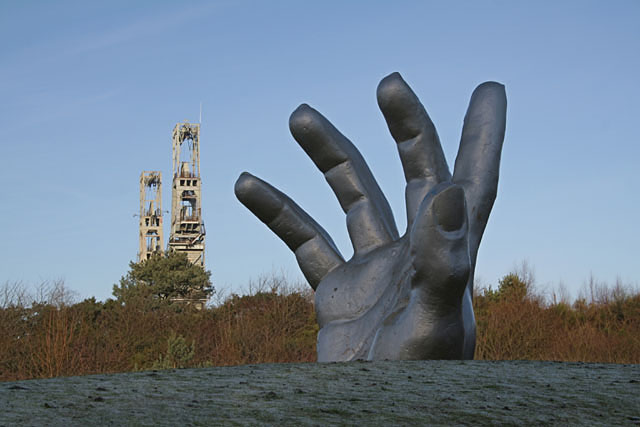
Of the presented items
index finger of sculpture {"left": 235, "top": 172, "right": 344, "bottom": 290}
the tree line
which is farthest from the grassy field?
index finger of sculpture {"left": 235, "top": 172, "right": 344, "bottom": 290}

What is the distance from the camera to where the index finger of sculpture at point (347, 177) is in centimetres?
597

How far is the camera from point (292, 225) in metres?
6.11

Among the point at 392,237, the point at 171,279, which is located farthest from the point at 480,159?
the point at 171,279

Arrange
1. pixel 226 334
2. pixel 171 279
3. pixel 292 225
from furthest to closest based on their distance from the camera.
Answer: pixel 171 279 < pixel 226 334 < pixel 292 225

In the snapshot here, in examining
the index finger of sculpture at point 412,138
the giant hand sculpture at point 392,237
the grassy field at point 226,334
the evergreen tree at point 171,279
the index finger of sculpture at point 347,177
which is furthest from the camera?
the evergreen tree at point 171,279

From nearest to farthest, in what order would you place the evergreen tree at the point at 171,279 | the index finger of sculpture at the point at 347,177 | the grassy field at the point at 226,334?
the index finger of sculpture at the point at 347,177 → the grassy field at the point at 226,334 → the evergreen tree at the point at 171,279

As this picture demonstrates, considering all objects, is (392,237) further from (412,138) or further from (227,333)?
(227,333)

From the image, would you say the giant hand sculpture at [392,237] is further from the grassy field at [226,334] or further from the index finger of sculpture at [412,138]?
the grassy field at [226,334]

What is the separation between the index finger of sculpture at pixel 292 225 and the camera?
19.9 ft

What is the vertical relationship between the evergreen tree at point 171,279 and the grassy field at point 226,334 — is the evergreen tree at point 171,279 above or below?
above

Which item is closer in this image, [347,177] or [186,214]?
[347,177]

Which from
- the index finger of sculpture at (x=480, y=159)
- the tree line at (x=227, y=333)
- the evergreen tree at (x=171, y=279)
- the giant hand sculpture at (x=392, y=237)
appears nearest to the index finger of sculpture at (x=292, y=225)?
the giant hand sculpture at (x=392, y=237)

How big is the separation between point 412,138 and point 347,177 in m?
0.73

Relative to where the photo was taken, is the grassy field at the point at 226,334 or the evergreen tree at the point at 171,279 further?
the evergreen tree at the point at 171,279
